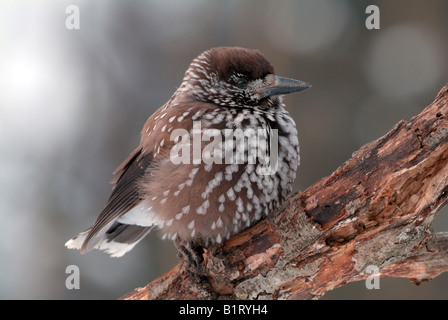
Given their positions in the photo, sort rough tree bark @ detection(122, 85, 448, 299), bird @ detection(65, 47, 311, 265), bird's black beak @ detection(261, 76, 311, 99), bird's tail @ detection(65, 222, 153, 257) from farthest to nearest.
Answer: bird's tail @ detection(65, 222, 153, 257) → bird's black beak @ detection(261, 76, 311, 99) → bird @ detection(65, 47, 311, 265) → rough tree bark @ detection(122, 85, 448, 299)

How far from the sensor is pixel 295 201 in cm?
273

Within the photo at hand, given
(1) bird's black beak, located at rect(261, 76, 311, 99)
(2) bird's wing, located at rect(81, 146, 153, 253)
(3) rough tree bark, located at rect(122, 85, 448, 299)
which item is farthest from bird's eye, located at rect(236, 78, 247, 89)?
(3) rough tree bark, located at rect(122, 85, 448, 299)

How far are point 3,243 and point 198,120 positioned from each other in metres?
4.18

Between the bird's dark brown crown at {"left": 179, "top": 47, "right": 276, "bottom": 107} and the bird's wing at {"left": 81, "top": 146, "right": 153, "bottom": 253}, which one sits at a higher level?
the bird's dark brown crown at {"left": 179, "top": 47, "right": 276, "bottom": 107}

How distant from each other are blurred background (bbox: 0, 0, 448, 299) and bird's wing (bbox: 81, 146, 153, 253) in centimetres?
230

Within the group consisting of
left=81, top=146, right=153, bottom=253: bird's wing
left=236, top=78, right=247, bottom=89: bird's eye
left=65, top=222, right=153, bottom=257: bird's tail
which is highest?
left=236, top=78, right=247, bottom=89: bird's eye

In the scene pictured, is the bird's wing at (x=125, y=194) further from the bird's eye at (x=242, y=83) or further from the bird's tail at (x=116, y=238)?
the bird's eye at (x=242, y=83)

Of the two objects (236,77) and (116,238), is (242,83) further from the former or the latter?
(116,238)

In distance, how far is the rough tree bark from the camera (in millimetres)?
2400

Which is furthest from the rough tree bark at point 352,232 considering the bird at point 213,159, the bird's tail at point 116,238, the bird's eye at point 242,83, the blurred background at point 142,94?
the blurred background at point 142,94

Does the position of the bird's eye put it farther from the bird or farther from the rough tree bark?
the rough tree bark

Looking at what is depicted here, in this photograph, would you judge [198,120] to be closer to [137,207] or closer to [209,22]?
[137,207]

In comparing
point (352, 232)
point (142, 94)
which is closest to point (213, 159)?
point (352, 232)
